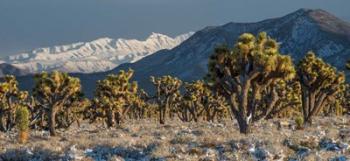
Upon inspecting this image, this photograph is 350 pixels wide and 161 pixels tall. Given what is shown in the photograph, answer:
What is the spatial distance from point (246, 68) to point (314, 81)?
51.3 ft

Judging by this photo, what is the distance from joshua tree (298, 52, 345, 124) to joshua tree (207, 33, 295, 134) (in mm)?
13364

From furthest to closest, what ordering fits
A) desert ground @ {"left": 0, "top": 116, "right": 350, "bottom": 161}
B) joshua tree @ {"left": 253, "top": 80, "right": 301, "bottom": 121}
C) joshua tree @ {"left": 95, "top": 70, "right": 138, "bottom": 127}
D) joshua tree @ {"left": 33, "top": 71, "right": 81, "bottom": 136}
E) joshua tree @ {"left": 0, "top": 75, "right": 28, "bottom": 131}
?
joshua tree @ {"left": 95, "top": 70, "right": 138, "bottom": 127}, joshua tree @ {"left": 0, "top": 75, "right": 28, "bottom": 131}, joshua tree @ {"left": 33, "top": 71, "right": 81, "bottom": 136}, joshua tree @ {"left": 253, "top": 80, "right": 301, "bottom": 121}, desert ground @ {"left": 0, "top": 116, "right": 350, "bottom": 161}

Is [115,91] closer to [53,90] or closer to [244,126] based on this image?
[53,90]

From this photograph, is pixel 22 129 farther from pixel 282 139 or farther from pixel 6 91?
pixel 6 91

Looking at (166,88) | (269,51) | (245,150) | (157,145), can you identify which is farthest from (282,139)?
(166,88)

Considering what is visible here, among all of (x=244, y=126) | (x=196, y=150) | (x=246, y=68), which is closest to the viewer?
(x=196, y=150)

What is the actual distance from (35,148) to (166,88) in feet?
157

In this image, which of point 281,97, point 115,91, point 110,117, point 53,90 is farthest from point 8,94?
point 281,97

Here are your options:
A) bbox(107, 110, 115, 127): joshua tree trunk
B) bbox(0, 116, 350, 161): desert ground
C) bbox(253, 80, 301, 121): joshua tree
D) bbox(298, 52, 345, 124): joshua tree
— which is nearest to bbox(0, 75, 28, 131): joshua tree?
bbox(107, 110, 115, 127): joshua tree trunk

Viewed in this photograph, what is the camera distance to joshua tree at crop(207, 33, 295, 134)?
3250cm

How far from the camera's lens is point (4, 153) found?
77.5ft

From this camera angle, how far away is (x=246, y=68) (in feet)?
109

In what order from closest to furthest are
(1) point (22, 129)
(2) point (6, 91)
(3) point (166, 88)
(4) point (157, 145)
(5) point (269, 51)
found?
(4) point (157, 145) < (5) point (269, 51) < (1) point (22, 129) < (2) point (6, 91) < (3) point (166, 88)

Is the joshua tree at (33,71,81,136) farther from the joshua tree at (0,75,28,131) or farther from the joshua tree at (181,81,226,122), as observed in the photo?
the joshua tree at (181,81,226,122)
